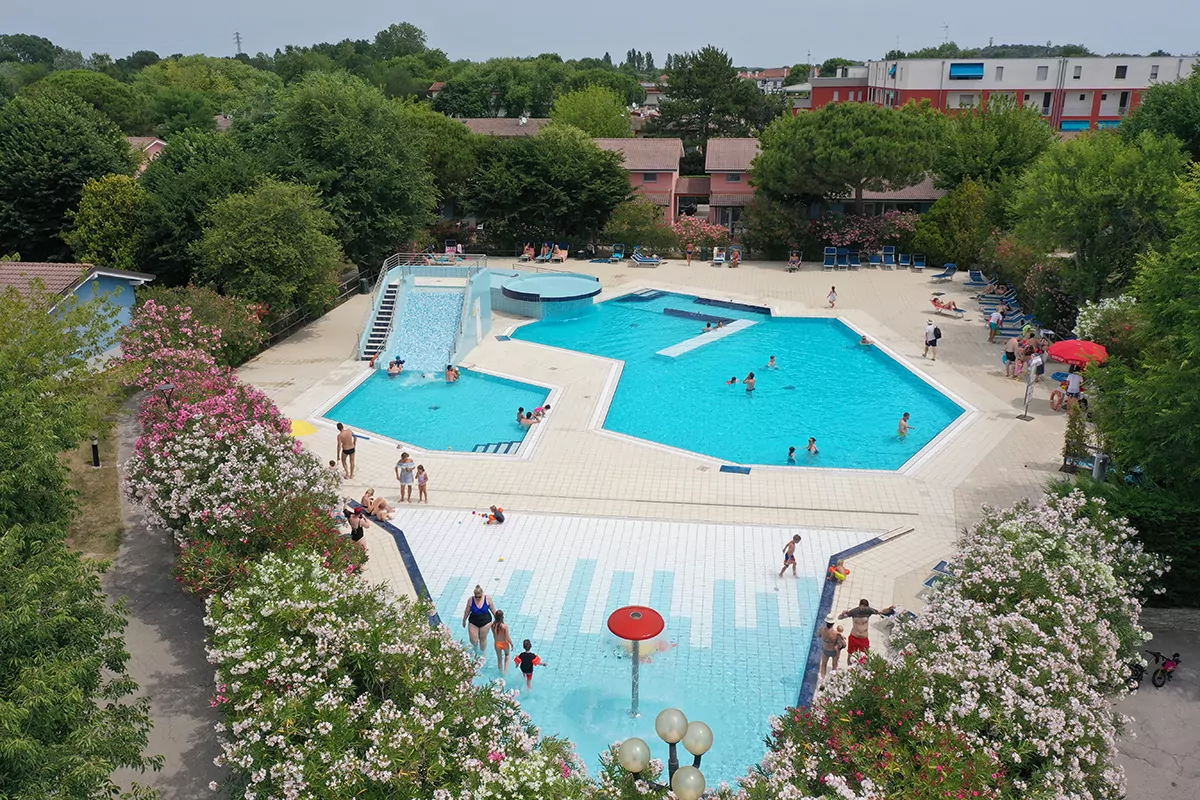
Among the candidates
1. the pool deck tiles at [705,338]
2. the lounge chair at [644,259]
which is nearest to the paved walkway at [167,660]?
the pool deck tiles at [705,338]

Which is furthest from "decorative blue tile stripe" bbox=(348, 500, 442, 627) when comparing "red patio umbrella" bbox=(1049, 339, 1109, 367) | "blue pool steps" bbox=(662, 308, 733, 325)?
"blue pool steps" bbox=(662, 308, 733, 325)

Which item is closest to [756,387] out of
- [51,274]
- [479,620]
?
[479,620]

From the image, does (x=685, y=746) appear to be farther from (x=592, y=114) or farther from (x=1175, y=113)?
(x=592, y=114)

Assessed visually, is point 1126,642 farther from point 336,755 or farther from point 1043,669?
point 336,755

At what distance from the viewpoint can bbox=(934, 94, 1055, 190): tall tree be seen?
40.5 m

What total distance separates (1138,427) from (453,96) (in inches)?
3611

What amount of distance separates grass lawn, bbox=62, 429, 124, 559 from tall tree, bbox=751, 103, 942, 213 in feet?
102

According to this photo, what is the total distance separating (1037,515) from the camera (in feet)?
43.0

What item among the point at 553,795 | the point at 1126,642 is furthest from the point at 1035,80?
the point at 553,795

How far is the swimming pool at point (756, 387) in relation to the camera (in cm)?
2275

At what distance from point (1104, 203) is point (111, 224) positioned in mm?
32870

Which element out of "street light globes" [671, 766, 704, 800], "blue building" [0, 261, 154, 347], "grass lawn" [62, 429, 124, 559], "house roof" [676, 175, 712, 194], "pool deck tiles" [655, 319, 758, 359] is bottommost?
"grass lawn" [62, 429, 124, 559]

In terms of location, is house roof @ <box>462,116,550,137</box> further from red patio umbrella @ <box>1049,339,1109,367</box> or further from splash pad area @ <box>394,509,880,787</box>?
splash pad area @ <box>394,509,880,787</box>

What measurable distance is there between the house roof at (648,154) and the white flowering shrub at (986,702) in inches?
1704
